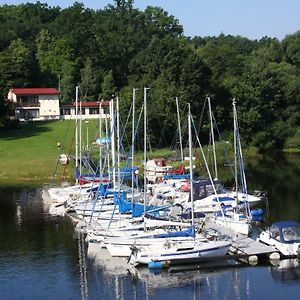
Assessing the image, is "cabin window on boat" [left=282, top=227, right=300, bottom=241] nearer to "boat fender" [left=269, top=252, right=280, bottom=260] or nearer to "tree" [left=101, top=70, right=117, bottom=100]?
"boat fender" [left=269, top=252, right=280, bottom=260]

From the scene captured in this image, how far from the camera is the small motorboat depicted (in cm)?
4100

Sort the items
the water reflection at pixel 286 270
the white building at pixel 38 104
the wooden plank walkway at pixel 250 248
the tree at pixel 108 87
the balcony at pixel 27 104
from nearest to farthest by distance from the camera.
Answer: the water reflection at pixel 286 270, the wooden plank walkway at pixel 250 248, the balcony at pixel 27 104, the white building at pixel 38 104, the tree at pixel 108 87

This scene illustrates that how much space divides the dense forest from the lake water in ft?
172

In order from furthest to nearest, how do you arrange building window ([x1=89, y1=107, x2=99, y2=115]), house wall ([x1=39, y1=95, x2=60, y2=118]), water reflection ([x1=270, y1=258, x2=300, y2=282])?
1. building window ([x1=89, y1=107, x2=99, y2=115])
2. house wall ([x1=39, y1=95, x2=60, y2=118])
3. water reflection ([x1=270, y1=258, x2=300, y2=282])

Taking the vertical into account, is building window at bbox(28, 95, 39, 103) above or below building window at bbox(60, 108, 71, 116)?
above

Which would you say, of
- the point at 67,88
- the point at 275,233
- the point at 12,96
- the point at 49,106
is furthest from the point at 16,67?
the point at 275,233

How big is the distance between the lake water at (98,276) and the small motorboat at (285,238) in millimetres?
741

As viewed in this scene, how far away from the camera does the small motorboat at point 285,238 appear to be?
41.0 meters

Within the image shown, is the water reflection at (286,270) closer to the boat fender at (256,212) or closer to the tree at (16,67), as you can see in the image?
the boat fender at (256,212)

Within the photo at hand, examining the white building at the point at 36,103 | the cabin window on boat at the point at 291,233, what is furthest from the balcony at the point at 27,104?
the cabin window on boat at the point at 291,233

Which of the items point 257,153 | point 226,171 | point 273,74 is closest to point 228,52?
point 273,74

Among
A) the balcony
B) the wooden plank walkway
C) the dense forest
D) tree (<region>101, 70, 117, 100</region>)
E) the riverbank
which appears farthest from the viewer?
tree (<region>101, 70, 117, 100</region>)

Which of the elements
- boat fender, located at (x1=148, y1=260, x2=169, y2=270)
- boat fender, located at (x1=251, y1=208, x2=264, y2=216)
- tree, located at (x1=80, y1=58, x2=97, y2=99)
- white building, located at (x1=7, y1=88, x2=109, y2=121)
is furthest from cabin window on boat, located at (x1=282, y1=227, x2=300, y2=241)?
tree, located at (x1=80, y1=58, x2=97, y2=99)

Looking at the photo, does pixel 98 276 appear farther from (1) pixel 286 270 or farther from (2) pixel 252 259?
(1) pixel 286 270
